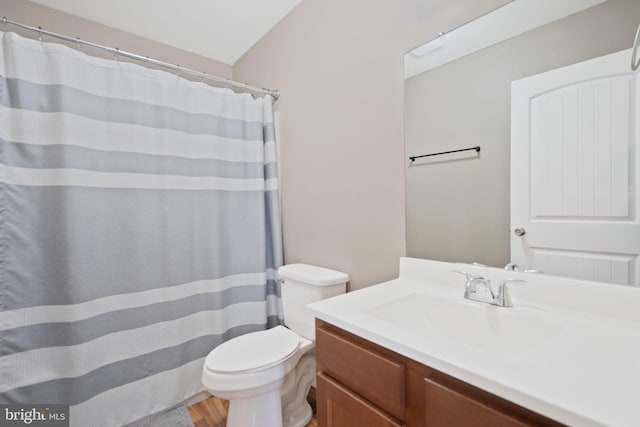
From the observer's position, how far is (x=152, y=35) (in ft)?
6.94

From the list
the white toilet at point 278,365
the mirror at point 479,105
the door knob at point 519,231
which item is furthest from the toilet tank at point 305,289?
the door knob at point 519,231

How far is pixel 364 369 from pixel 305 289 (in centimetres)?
79

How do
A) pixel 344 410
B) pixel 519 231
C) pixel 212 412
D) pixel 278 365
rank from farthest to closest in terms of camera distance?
pixel 212 412, pixel 278 365, pixel 519 231, pixel 344 410

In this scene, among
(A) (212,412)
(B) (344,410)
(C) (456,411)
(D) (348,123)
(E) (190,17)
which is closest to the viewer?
(C) (456,411)

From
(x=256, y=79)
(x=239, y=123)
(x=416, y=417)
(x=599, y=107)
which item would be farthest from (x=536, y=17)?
(x=256, y=79)

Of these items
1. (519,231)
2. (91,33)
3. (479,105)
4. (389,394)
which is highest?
(91,33)

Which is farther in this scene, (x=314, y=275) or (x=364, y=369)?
(x=314, y=275)

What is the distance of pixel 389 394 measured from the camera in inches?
28.8

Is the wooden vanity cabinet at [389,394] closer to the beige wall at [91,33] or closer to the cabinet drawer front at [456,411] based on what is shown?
the cabinet drawer front at [456,411]

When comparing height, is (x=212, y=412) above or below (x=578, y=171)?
below

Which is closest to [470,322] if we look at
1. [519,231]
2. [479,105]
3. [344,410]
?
[519,231]

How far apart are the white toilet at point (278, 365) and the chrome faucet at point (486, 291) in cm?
60

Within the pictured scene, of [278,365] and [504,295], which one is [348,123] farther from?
[278,365]

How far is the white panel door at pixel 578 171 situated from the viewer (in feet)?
2.59
